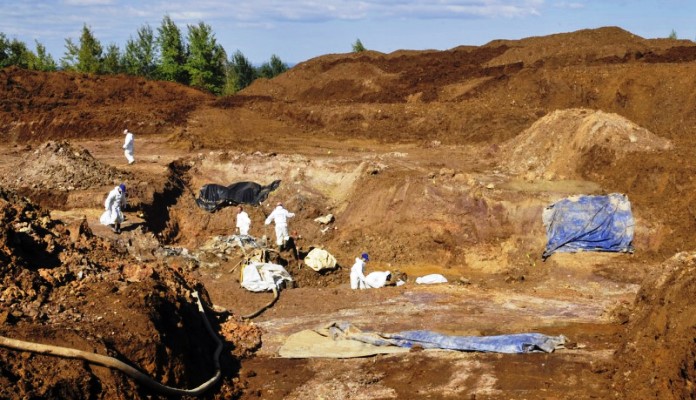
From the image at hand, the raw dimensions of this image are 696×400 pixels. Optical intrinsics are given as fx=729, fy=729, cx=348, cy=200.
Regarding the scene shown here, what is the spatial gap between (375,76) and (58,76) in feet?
55.3

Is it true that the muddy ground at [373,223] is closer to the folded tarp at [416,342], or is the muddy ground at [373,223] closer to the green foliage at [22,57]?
the folded tarp at [416,342]

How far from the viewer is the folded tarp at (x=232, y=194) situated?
22.5 metres

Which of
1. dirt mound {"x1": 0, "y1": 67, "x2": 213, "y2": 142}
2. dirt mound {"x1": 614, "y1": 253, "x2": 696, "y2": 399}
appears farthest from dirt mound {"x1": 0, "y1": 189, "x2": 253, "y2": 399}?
dirt mound {"x1": 0, "y1": 67, "x2": 213, "y2": 142}

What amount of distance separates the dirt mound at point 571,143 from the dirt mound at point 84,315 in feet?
39.4

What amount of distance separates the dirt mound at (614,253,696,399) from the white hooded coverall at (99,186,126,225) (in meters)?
11.9

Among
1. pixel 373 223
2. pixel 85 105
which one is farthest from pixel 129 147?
pixel 85 105

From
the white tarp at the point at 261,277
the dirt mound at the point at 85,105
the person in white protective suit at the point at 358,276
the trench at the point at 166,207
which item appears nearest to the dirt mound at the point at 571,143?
the person in white protective suit at the point at 358,276

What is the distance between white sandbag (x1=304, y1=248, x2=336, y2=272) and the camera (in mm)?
18500

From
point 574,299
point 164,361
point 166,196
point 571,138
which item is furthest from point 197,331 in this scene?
point 571,138

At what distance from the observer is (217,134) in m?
30.1

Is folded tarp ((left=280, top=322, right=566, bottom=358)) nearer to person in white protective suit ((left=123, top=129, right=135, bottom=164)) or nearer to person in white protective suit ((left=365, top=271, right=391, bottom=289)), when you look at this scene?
person in white protective suit ((left=365, top=271, right=391, bottom=289))

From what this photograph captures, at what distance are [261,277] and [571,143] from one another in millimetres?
10648

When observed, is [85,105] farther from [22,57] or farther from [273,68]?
[273,68]

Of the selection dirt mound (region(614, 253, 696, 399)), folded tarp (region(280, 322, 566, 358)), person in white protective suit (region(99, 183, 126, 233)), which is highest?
person in white protective suit (region(99, 183, 126, 233))
